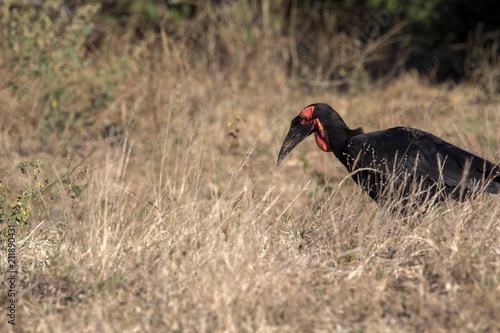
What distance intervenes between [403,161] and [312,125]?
843 mm

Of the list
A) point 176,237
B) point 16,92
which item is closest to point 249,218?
point 176,237

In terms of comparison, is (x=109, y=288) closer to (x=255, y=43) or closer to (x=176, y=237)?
(x=176, y=237)

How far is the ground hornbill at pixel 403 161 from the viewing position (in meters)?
3.80

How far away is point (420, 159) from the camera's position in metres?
4.02

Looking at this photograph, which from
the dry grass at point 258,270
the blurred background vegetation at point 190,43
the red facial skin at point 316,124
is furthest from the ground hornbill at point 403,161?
the blurred background vegetation at point 190,43

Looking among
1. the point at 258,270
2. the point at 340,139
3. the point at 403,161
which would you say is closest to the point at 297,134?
the point at 340,139

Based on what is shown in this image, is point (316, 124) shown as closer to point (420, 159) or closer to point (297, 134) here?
point (297, 134)

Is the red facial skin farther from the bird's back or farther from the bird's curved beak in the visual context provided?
the bird's back

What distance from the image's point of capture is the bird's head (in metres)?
4.52

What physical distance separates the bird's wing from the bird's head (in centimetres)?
30

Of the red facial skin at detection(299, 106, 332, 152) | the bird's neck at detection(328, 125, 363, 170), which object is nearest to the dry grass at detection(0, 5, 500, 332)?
the bird's neck at detection(328, 125, 363, 170)

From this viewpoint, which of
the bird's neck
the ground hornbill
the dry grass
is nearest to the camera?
the dry grass

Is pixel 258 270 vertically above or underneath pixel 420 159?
underneath

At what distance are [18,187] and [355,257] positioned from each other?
346 cm
